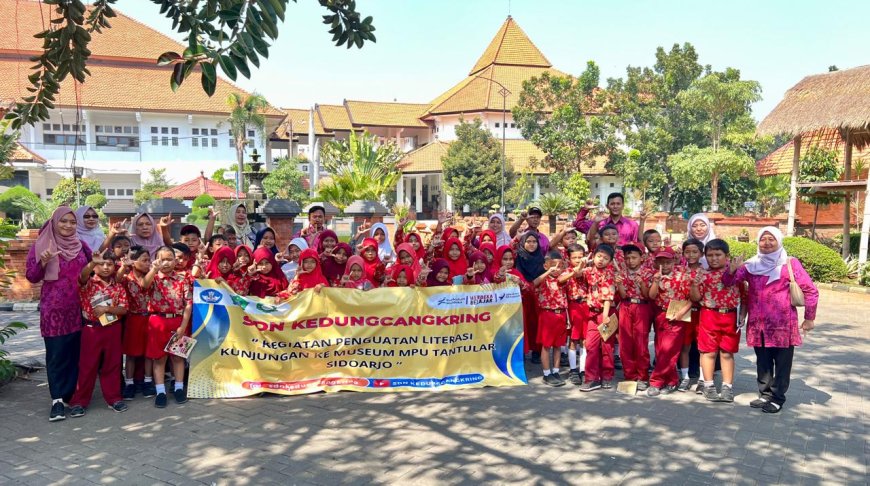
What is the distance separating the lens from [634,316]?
595 centimetres

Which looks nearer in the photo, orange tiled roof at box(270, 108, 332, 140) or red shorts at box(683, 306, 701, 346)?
red shorts at box(683, 306, 701, 346)

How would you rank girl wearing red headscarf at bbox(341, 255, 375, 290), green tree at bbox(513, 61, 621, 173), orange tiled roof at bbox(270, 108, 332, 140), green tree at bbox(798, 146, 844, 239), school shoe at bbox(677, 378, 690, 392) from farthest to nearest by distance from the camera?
orange tiled roof at bbox(270, 108, 332, 140) → green tree at bbox(513, 61, 621, 173) → green tree at bbox(798, 146, 844, 239) → girl wearing red headscarf at bbox(341, 255, 375, 290) → school shoe at bbox(677, 378, 690, 392)

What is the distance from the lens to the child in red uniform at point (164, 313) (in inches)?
213

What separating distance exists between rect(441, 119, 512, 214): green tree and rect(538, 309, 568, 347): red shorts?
2787cm

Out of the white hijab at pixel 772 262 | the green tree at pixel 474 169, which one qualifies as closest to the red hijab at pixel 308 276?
the white hijab at pixel 772 262

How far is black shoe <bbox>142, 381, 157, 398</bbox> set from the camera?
224 inches

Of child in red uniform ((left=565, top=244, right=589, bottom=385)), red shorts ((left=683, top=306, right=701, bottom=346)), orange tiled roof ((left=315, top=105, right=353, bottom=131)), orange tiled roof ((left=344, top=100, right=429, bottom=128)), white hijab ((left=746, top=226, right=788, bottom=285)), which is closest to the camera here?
white hijab ((left=746, top=226, right=788, bottom=285))

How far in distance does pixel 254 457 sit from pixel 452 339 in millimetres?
2305

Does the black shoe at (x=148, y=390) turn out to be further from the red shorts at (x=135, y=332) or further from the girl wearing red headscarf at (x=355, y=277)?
the girl wearing red headscarf at (x=355, y=277)

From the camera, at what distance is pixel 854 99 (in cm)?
1445

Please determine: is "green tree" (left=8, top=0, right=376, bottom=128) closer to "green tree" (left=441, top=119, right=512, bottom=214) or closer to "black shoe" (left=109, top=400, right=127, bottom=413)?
"black shoe" (left=109, top=400, right=127, bottom=413)

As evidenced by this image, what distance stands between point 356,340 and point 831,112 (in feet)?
47.0

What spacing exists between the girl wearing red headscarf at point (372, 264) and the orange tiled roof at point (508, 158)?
97.8 ft

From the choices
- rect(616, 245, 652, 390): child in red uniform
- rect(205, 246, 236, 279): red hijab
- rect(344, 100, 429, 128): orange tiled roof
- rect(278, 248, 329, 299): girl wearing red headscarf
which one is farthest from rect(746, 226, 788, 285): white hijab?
rect(344, 100, 429, 128): orange tiled roof
